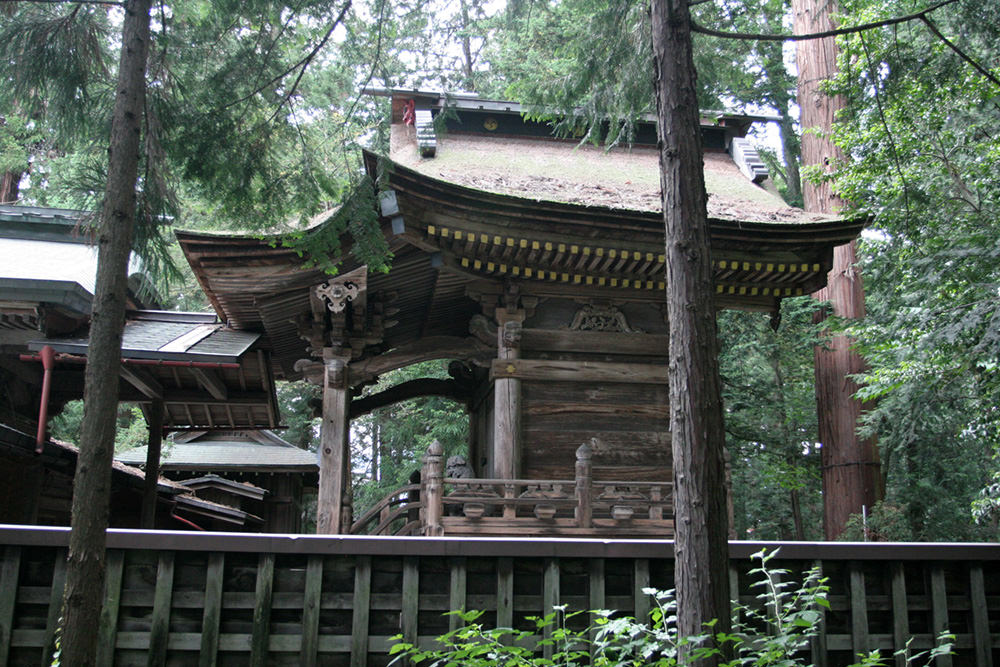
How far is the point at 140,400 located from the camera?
37.6 ft

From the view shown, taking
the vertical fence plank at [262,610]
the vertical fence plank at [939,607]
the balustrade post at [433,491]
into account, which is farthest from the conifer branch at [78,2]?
the vertical fence plank at [939,607]

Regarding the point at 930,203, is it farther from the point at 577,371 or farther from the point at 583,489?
the point at 583,489

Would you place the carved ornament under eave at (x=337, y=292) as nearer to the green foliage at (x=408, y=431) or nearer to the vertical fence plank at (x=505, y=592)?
the vertical fence plank at (x=505, y=592)

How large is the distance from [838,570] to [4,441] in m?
7.54

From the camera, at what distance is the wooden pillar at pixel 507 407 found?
8.98m

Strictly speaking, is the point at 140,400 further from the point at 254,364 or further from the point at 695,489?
the point at 695,489

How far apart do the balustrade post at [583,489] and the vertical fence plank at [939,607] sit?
442cm

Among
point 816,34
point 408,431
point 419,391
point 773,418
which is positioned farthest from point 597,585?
point 408,431

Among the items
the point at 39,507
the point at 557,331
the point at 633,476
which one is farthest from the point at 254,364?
the point at 633,476

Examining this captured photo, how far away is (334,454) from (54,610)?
5.61m

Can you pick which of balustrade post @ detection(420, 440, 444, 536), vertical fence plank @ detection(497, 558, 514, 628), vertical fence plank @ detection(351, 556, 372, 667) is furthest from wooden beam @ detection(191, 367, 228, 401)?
vertical fence plank @ detection(497, 558, 514, 628)

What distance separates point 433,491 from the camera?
8164 millimetres

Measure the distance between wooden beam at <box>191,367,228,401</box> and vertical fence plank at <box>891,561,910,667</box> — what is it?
840cm

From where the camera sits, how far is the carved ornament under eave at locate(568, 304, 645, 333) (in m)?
9.88
